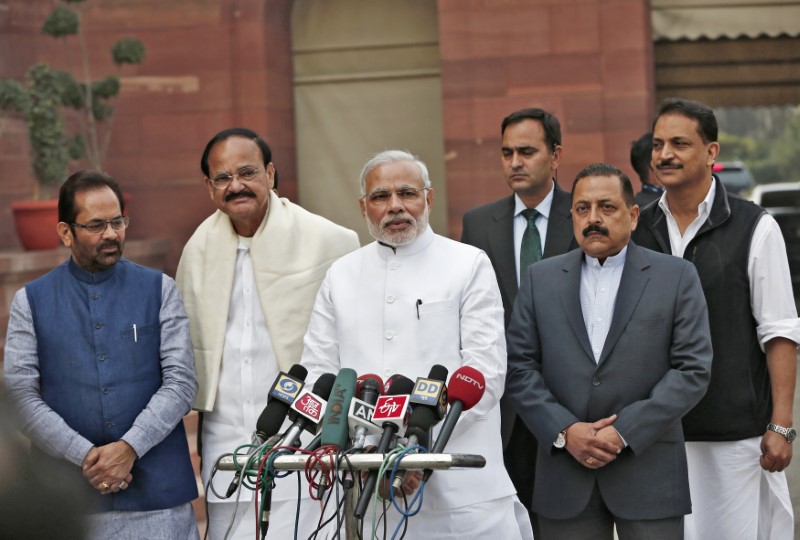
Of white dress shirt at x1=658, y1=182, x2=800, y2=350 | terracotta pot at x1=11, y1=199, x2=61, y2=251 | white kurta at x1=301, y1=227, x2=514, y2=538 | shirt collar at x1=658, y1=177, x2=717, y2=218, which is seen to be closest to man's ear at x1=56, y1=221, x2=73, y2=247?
white kurta at x1=301, y1=227, x2=514, y2=538

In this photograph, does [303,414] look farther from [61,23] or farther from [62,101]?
[62,101]

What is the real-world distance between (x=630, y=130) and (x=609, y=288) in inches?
245

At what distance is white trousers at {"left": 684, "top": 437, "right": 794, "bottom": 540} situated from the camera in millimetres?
4531

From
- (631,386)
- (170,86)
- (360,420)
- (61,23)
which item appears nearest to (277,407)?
(360,420)

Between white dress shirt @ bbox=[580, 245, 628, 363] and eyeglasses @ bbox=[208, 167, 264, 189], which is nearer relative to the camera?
white dress shirt @ bbox=[580, 245, 628, 363]

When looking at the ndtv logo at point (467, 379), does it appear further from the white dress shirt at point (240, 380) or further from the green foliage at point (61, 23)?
the green foliage at point (61, 23)

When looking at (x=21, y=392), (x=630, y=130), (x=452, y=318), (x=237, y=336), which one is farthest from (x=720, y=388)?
(x=630, y=130)

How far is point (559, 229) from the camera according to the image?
504 cm

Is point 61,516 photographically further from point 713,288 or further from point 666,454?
point 713,288

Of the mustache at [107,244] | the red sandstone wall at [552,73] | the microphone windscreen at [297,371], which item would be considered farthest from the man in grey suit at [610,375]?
the red sandstone wall at [552,73]

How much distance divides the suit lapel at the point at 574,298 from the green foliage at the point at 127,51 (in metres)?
6.74

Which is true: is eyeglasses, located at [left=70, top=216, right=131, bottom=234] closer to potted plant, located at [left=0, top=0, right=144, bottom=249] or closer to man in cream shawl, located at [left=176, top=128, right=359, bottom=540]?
man in cream shawl, located at [left=176, top=128, right=359, bottom=540]

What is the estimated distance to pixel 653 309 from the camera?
417 cm

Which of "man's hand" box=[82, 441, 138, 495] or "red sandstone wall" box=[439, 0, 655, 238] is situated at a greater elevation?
"red sandstone wall" box=[439, 0, 655, 238]
